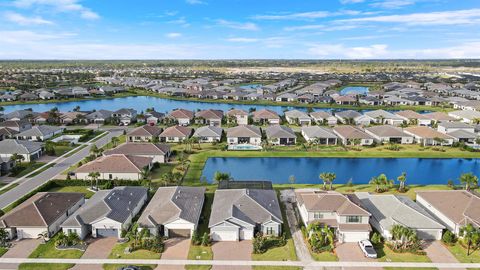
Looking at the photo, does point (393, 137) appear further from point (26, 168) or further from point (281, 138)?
point (26, 168)

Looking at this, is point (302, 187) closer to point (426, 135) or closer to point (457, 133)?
point (426, 135)

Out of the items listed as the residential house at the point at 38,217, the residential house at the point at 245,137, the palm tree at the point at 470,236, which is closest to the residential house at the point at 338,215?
the palm tree at the point at 470,236

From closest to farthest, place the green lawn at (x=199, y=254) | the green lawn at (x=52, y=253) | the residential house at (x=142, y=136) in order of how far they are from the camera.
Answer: the green lawn at (x=199, y=254)
the green lawn at (x=52, y=253)
the residential house at (x=142, y=136)

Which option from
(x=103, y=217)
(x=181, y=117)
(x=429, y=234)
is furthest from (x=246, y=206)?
(x=181, y=117)

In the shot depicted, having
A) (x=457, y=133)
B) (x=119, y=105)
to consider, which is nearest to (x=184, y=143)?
(x=457, y=133)

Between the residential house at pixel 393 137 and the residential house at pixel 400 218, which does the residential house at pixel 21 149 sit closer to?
the residential house at pixel 400 218
